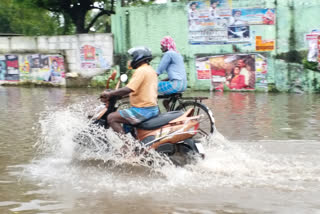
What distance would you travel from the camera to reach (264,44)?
1702 centimetres

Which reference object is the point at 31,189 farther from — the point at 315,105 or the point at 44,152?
the point at 315,105

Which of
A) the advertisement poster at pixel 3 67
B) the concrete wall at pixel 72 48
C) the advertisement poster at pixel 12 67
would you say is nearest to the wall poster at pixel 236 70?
the concrete wall at pixel 72 48

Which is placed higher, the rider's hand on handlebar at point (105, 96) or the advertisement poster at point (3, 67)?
the rider's hand on handlebar at point (105, 96)

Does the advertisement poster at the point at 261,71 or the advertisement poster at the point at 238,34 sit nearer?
the advertisement poster at the point at 261,71

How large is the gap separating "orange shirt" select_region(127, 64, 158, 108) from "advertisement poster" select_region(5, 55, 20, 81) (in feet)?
55.8

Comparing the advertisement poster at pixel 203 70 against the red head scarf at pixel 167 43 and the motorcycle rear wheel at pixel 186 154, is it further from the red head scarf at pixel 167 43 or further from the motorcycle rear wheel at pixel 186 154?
the motorcycle rear wheel at pixel 186 154

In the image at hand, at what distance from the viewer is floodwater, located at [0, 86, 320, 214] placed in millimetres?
4695

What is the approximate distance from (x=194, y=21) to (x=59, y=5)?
8.96m

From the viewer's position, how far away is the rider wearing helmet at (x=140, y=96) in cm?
591

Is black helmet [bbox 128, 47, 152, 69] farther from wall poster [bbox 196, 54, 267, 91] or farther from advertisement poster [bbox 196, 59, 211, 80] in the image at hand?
advertisement poster [bbox 196, 59, 211, 80]

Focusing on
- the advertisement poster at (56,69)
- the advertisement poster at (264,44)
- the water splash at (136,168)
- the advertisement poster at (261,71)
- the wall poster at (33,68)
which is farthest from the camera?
the wall poster at (33,68)

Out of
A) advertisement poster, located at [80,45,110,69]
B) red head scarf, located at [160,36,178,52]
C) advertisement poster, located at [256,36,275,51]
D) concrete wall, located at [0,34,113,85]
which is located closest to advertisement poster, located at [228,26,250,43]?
advertisement poster, located at [256,36,275,51]

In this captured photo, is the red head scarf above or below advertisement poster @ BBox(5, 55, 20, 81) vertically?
above

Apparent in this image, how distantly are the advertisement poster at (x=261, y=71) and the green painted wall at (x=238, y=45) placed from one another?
0.51ft
